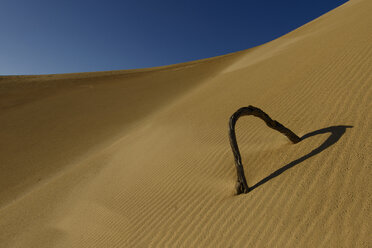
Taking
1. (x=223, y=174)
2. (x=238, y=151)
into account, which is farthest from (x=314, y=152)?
(x=223, y=174)

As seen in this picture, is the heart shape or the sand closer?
the sand

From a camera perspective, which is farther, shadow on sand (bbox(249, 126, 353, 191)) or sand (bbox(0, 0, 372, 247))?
shadow on sand (bbox(249, 126, 353, 191))

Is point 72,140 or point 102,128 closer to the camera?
point 72,140

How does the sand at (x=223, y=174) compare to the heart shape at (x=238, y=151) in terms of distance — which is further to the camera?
the heart shape at (x=238, y=151)

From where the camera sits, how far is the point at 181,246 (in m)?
3.31

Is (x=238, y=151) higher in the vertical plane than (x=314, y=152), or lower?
higher

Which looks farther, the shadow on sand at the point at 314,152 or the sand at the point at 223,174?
the shadow on sand at the point at 314,152

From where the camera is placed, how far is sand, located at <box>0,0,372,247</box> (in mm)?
2891

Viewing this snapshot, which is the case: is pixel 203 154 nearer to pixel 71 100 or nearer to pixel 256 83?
pixel 256 83

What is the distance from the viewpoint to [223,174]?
182 inches

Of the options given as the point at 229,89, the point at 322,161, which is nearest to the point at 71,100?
the point at 229,89

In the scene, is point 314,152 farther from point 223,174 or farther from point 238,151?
point 223,174

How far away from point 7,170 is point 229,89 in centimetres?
920

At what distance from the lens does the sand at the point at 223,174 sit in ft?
9.48
